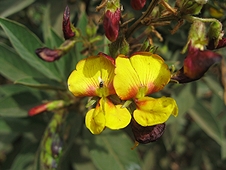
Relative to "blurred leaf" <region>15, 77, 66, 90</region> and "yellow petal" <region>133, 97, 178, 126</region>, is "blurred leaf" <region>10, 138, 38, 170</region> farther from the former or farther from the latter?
"yellow petal" <region>133, 97, 178, 126</region>

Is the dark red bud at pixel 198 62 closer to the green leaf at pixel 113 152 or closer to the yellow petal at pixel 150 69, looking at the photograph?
the yellow petal at pixel 150 69

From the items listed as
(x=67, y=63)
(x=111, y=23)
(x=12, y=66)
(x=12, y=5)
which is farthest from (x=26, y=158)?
(x=111, y=23)

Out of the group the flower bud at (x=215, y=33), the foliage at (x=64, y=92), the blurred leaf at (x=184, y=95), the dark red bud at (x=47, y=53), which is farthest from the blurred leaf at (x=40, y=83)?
the flower bud at (x=215, y=33)

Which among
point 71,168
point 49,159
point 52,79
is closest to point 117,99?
point 49,159

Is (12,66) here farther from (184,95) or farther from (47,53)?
(184,95)

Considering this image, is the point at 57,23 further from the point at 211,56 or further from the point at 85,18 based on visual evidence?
the point at 211,56

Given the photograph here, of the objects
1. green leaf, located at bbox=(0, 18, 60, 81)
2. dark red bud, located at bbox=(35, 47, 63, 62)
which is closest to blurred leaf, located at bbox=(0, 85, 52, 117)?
green leaf, located at bbox=(0, 18, 60, 81)
